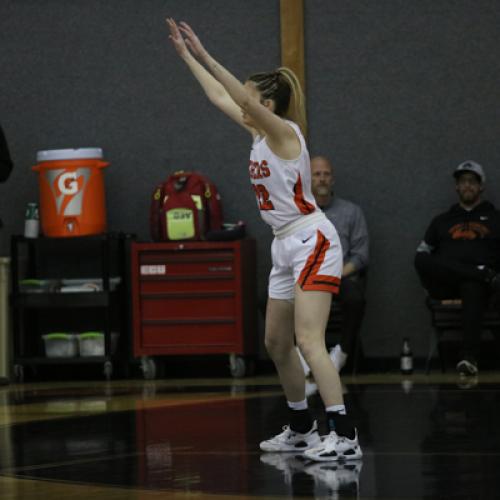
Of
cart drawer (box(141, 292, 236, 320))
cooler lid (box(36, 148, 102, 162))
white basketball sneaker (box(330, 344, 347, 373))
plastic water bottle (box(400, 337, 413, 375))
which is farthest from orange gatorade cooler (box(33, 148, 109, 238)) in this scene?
plastic water bottle (box(400, 337, 413, 375))

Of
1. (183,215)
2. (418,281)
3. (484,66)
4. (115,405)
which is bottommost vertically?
(115,405)

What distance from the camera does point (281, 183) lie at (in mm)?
3861

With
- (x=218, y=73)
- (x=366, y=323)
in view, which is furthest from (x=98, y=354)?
(x=218, y=73)

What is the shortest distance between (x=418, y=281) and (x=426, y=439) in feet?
11.6

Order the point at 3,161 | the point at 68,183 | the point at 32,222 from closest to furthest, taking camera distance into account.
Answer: the point at 3,161, the point at 68,183, the point at 32,222

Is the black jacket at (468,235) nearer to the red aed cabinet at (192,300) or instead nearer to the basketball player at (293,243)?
the red aed cabinet at (192,300)

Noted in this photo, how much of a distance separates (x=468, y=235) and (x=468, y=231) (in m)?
0.03

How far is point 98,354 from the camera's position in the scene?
755 centimetres

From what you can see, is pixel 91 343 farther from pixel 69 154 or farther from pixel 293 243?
pixel 293 243

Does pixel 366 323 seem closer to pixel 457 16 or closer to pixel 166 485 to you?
pixel 457 16

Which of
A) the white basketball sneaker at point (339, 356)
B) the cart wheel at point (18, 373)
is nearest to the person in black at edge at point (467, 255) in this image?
the white basketball sneaker at point (339, 356)

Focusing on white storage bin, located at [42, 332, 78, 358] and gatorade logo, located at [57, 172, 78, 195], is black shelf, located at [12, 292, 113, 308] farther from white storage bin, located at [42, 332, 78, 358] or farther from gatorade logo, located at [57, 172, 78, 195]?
gatorade logo, located at [57, 172, 78, 195]

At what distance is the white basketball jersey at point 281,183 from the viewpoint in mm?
3854

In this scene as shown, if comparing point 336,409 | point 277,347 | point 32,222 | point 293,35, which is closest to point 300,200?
point 277,347
